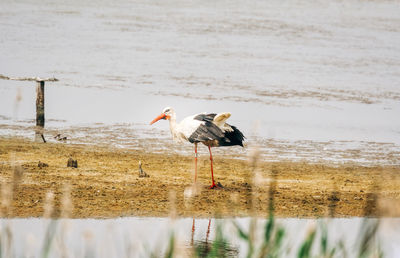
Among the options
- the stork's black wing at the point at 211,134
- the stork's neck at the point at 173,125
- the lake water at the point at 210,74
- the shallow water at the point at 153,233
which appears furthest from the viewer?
the lake water at the point at 210,74

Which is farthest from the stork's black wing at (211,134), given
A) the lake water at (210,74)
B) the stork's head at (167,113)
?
the lake water at (210,74)

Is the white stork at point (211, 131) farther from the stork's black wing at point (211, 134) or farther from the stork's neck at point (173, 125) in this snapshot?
the stork's neck at point (173, 125)

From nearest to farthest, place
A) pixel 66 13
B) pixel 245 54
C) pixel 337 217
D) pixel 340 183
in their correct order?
pixel 337 217
pixel 340 183
pixel 245 54
pixel 66 13

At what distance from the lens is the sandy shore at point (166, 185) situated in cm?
1170

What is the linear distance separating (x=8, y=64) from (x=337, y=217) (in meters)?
23.3

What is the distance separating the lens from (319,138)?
69.0ft

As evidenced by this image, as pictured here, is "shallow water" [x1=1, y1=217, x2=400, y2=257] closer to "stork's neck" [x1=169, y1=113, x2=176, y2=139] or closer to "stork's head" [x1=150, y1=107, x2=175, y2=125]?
"stork's neck" [x1=169, y1=113, x2=176, y2=139]

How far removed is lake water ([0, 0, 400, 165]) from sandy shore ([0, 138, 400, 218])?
5.00 feet

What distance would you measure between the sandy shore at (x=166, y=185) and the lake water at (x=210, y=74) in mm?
1524

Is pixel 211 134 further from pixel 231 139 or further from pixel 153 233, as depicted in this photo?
pixel 153 233

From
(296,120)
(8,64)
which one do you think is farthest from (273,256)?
(8,64)

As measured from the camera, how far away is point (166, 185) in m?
13.4

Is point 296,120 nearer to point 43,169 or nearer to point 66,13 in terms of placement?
point 43,169

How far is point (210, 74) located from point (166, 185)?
66.7 ft
